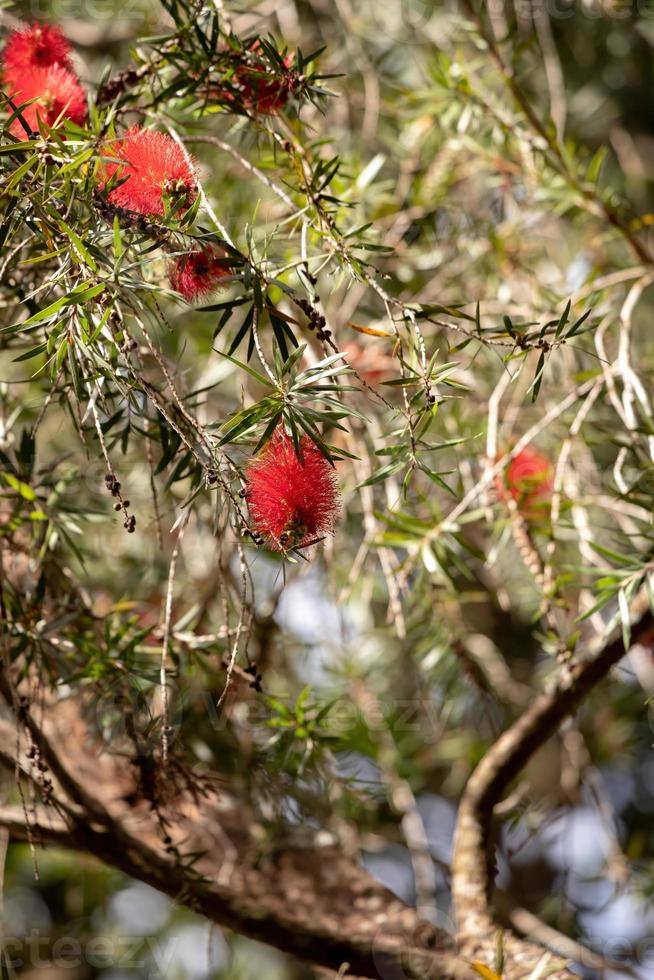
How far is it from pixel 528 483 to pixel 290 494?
25.9 inches

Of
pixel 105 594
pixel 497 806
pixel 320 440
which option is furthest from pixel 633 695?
pixel 320 440

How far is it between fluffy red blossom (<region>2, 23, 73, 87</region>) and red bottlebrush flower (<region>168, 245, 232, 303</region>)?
1.31 ft

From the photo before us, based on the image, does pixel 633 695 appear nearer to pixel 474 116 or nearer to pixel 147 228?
pixel 474 116

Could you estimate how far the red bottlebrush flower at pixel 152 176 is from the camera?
37.7 inches

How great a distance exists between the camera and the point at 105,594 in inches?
77.9

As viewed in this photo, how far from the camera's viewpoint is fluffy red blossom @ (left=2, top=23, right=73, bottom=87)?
1191 mm

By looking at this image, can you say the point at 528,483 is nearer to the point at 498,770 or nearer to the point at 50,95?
the point at 498,770

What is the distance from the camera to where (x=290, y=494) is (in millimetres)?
912

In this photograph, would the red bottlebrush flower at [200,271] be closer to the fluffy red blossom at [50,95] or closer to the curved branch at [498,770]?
the fluffy red blossom at [50,95]

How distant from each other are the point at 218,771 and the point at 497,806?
0.52 meters

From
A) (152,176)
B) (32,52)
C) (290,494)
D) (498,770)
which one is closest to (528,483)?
(498,770)

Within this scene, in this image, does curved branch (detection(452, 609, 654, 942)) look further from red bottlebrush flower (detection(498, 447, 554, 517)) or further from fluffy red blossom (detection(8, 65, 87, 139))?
fluffy red blossom (detection(8, 65, 87, 139))

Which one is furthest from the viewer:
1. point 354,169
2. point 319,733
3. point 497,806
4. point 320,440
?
point 354,169

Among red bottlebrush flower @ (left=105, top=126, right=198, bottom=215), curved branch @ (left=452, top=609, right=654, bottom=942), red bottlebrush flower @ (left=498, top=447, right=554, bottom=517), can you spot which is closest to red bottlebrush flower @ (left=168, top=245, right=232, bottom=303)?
red bottlebrush flower @ (left=105, top=126, right=198, bottom=215)
